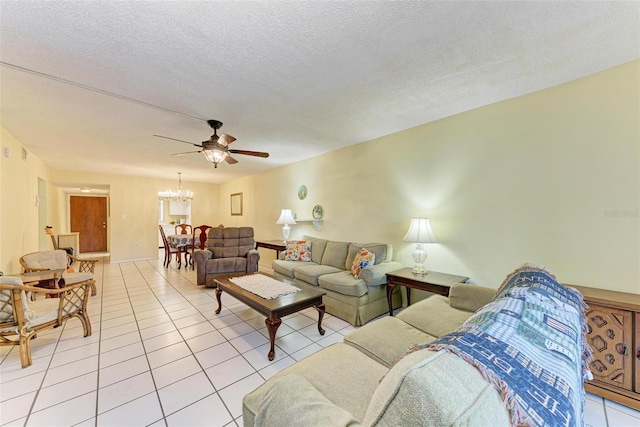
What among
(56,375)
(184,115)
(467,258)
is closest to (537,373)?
(467,258)

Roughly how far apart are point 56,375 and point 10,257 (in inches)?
96.9

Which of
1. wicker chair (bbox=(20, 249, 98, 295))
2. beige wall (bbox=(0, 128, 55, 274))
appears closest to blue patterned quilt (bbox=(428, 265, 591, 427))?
wicker chair (bbox=(20, 249, 98, 295))

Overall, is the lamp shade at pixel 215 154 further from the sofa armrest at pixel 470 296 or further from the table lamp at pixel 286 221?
the sofa armrest at pixel 470 296

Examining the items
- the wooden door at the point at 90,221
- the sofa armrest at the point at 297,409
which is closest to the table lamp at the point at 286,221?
the sofa armrest at the point at 297,409

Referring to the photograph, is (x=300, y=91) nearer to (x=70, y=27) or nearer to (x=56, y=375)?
(x=70, y=27)

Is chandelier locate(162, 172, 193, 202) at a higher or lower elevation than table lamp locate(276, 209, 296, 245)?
higher

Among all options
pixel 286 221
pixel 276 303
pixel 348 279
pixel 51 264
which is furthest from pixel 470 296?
pixel 51 264

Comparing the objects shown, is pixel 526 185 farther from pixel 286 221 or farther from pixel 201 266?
pixel 201 266

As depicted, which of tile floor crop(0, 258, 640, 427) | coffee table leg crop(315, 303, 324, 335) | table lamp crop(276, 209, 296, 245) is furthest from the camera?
table lamp crop(276, 209, 296, 245)

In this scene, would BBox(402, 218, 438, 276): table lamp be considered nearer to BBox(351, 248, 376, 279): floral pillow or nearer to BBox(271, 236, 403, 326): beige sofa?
BBox(271, 236, 403, 326): beige sofa

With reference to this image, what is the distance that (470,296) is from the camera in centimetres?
205

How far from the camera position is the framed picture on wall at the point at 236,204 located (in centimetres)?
721

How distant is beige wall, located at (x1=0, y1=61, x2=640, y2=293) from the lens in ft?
6.27

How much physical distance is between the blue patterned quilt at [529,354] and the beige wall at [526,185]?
153 cm
